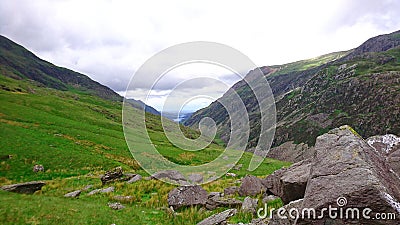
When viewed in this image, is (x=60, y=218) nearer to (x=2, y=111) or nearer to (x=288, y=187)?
(x=288, y=187)

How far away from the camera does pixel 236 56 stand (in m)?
18.6

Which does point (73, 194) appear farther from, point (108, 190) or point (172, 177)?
point (172, 177)

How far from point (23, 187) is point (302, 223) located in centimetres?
2415

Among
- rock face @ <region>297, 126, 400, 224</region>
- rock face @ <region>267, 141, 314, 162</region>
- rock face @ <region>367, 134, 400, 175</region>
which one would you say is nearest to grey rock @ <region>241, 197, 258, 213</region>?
rock face @ <region>297, 126, 400, 224</region>

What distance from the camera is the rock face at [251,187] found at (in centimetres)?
2031

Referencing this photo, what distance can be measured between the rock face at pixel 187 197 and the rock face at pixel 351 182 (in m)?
9.46

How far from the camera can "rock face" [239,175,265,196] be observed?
20.3m

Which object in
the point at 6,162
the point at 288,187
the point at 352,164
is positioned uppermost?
the point at 352,164

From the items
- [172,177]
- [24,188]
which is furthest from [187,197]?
[24,188]

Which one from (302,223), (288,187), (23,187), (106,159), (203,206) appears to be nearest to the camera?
(302,223)

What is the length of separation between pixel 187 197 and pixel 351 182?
11823 millimetres

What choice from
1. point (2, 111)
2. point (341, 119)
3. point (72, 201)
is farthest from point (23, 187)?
point (341, 119)

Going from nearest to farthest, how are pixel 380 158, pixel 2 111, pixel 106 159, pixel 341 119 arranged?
pixel 380 158 < pixel 106 159 < pixel 2 111 < pixel 341 119

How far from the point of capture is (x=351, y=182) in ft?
26.1
